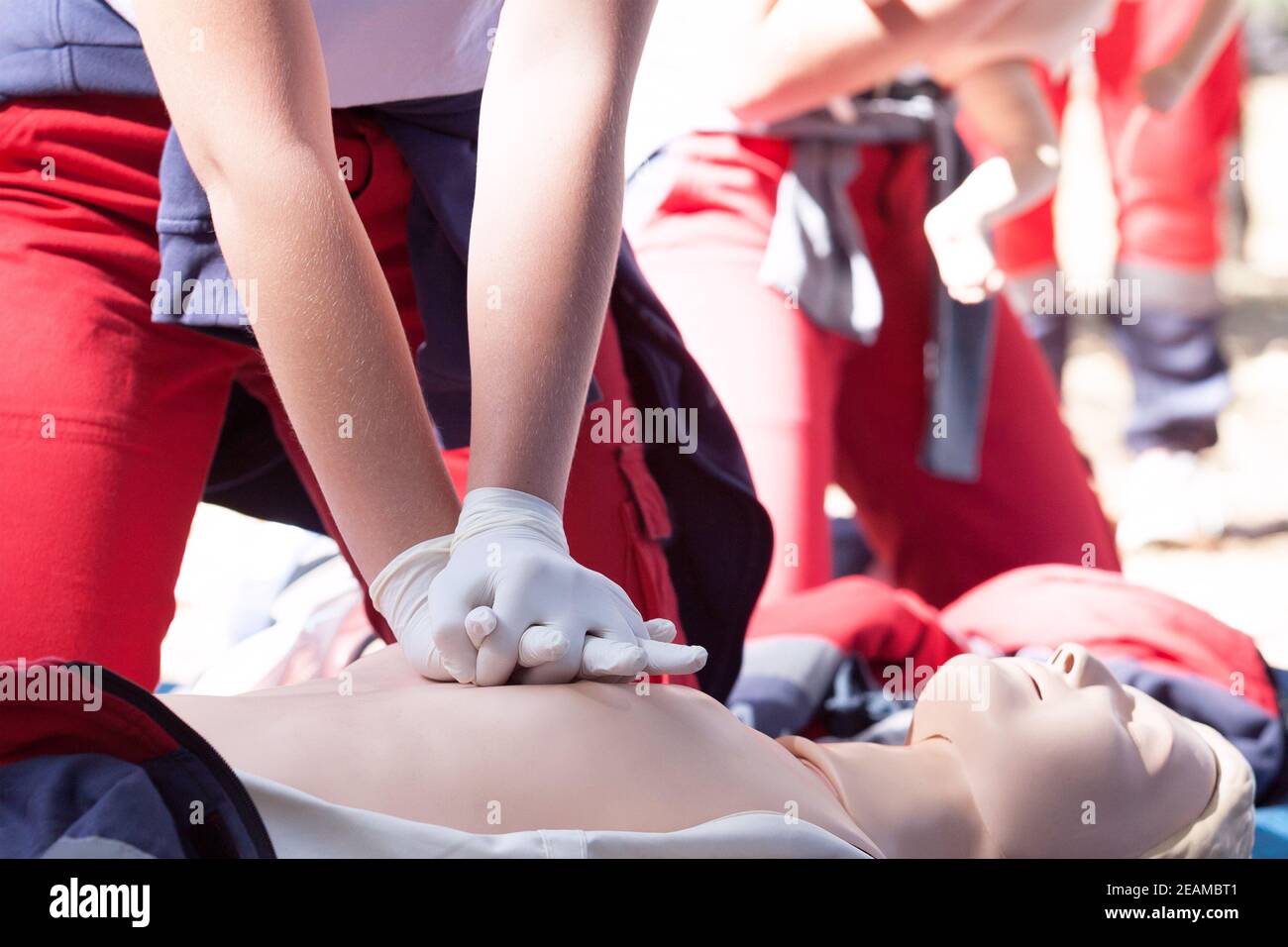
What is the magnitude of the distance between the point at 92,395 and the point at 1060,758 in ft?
2.24

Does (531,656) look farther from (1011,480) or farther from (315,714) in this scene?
(1011,480)

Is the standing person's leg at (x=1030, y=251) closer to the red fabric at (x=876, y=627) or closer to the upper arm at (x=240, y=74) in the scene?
the red fabric at (x=876, y=627)

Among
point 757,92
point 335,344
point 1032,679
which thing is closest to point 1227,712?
point 1032,679

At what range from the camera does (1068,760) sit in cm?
95

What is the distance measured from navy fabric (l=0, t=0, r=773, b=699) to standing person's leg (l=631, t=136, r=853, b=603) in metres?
0.38

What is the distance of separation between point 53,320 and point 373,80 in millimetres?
284

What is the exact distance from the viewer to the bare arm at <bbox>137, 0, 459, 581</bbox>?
830 millimetres

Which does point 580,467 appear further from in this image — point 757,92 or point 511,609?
point 757,92

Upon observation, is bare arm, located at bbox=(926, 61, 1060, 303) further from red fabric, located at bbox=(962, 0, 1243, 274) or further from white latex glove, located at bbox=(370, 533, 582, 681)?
red fabric, located at bbox=(962, 0, 1243, 274)

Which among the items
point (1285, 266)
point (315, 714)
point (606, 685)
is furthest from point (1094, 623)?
point (1285, 266)

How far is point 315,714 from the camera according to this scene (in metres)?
0.79

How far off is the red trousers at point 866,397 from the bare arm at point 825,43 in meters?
0.13

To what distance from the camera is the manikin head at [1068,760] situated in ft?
3.12

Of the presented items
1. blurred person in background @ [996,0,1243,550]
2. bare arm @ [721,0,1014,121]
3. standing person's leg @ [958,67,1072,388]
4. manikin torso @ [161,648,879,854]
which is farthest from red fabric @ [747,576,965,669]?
standing person's leg @ [958,67,1072,388]
